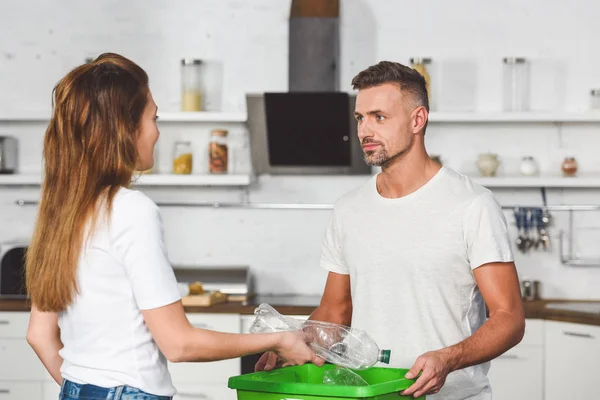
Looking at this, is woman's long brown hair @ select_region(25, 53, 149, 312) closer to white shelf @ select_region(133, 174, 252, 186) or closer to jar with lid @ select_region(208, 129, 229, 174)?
white shelf @ select_region(133, 174, 252, 186)

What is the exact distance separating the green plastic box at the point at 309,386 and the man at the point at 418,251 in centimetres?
16

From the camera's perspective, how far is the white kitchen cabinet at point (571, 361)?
415 cm

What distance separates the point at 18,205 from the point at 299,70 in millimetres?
1749

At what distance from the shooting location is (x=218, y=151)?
4797 millimetres

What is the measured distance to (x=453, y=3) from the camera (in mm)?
4934

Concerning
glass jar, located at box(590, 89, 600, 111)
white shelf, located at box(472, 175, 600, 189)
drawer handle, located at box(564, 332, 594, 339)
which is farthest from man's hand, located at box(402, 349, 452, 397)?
glass jar, located at box(590, 89, 600, 111)

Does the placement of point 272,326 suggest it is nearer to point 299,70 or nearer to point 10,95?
point 299,70

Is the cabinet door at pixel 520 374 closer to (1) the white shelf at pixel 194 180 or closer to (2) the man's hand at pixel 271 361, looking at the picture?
(1) the white shelf at pixel 194 180

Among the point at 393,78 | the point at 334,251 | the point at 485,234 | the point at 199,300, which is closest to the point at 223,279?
the point at 199,300

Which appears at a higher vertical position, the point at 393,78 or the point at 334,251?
the point at 393,78

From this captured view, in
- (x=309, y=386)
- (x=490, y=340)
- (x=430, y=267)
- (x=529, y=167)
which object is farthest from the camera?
(x=529, y=167)

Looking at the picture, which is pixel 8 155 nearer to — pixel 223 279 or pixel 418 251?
pixel 223 279

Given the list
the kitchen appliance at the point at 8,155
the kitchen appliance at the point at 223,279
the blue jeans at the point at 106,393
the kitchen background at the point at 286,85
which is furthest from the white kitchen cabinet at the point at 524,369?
the blue jeans at the point at 106,393

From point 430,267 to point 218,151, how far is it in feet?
8.50
